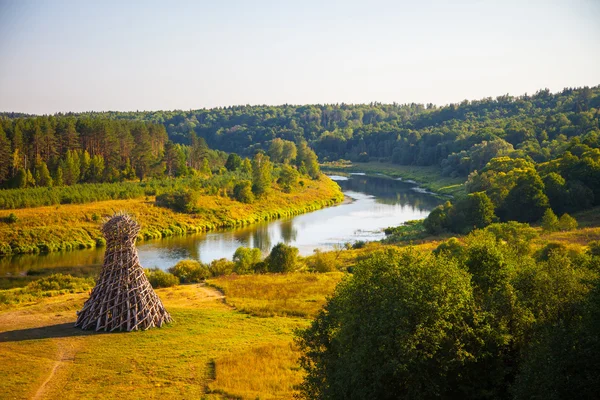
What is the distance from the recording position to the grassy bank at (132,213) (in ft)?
211

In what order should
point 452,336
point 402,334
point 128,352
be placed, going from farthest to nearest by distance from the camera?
point 128,352 → point 452,336 → point 402,334

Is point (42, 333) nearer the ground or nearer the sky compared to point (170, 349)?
nearer the sky

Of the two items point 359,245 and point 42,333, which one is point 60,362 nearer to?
point 42,333

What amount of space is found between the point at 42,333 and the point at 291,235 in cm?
4960

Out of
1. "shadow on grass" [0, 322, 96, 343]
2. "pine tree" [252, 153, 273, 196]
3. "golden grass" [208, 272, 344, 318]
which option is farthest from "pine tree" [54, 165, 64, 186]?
"shadow on grass" [0, 322, 96, 343]

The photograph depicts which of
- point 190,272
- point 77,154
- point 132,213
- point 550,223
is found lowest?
point 190,272

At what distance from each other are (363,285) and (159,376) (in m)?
10.5

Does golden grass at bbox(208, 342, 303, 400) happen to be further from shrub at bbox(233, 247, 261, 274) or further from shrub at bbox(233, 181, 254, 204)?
shrub at bbox(233, 181, 254, 204)

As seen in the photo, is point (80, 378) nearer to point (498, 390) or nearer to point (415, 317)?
point (415, 317)

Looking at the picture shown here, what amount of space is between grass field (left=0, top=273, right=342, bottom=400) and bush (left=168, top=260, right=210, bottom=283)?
1136 cm

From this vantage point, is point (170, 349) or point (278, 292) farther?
point (278, 292)

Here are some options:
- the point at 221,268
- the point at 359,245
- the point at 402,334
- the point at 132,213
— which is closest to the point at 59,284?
the point at 221,268

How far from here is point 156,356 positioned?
85.6 feet

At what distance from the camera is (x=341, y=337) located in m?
17.6
